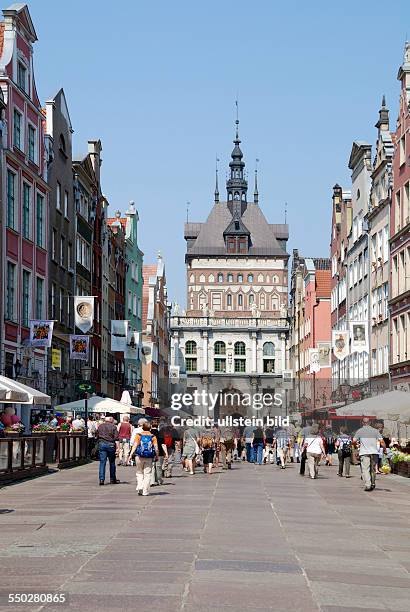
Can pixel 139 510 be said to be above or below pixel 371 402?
below

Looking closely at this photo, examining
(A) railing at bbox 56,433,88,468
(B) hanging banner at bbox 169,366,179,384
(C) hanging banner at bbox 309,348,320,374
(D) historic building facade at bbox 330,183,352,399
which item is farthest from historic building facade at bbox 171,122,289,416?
(A) railing at bbox 56,433,88,468

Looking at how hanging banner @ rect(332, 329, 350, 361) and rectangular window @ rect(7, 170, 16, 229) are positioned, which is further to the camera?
hanging banner @ rect(332, 329, 350, 361)

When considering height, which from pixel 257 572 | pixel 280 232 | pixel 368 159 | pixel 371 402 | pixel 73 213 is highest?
pixel 280 232

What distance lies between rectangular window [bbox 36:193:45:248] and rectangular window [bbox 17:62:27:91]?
15.2 ft

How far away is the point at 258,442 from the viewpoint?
45.9m

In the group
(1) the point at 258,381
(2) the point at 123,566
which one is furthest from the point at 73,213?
(1) the point at 258,381

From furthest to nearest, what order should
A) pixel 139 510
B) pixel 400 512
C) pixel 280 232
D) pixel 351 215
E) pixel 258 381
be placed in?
pixel 280 232 → pixel 258 381 → pixel 351 215 → pixel 400 512 → pixel 139 510

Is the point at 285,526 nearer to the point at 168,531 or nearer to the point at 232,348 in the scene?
the point at 168,531

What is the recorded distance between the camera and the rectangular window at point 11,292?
44.1 metres

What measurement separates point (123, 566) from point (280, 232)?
547ft

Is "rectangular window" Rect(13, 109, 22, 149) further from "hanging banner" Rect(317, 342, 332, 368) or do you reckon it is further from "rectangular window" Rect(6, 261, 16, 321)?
"hanging banner" Rect(317, 342, 332, 368)

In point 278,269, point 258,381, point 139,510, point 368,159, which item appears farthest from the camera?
point 278,269

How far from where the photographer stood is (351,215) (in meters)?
73.7

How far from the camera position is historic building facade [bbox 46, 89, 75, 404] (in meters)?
53.3
